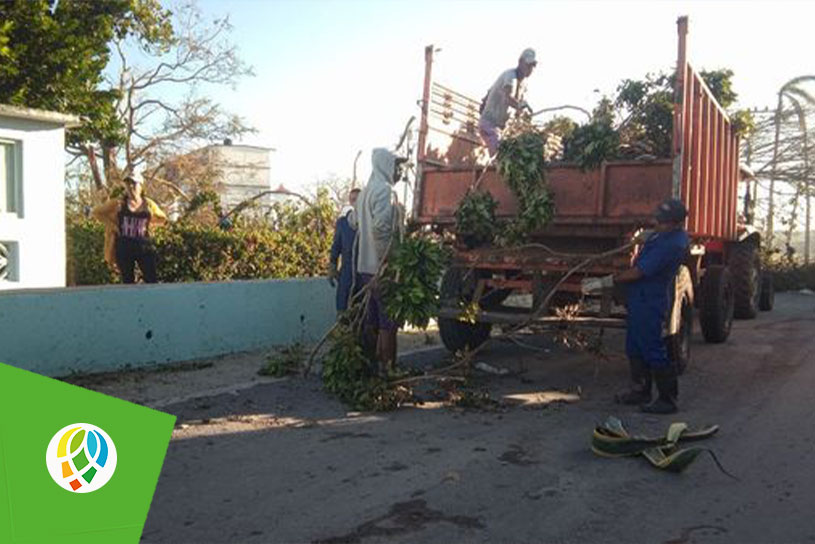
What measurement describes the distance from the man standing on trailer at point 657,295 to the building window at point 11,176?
753 cm

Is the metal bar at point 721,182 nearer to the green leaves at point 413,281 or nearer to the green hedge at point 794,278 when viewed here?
the green leaves at point 413,281

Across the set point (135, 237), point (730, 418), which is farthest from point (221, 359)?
point (730, 418)

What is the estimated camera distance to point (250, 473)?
4297 mm

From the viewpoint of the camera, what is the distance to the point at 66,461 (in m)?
2.24

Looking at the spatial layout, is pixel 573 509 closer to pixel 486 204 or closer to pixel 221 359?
pixel 486 204

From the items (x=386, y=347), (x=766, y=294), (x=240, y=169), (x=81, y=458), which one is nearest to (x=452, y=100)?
(x=386, y=347)

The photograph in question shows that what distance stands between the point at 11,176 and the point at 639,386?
7.93 meters

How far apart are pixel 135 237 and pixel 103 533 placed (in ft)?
23.3

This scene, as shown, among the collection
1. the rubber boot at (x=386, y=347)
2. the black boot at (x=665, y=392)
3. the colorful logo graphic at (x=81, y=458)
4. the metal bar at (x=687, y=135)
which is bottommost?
the black boot at (x=665, y=392)

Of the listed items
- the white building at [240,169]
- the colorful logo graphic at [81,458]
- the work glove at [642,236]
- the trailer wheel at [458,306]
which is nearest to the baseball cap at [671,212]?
the work glove at [642,236]

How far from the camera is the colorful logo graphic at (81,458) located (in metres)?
2.22

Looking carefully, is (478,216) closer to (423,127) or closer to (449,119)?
(423,127)

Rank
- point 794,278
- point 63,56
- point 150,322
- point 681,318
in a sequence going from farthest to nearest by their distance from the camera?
point 794,278 → point 63,56 → point 150,322 → point 681,318

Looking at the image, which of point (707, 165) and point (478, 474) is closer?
point (478, 474)
